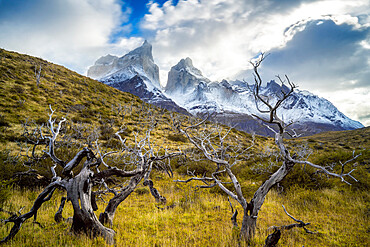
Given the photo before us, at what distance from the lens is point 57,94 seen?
1222 inches

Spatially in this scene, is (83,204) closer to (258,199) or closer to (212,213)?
(258,199)

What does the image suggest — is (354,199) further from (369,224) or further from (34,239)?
(34,239)

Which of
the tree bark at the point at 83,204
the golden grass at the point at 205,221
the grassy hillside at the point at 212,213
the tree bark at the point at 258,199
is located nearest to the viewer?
the tree bark at the point at 83,204

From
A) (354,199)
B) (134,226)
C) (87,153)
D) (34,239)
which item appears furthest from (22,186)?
(354,199)

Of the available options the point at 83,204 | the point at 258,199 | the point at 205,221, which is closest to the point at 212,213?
the point at 205,221

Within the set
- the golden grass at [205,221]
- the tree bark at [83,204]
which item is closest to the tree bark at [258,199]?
the golden grass at [205,221]

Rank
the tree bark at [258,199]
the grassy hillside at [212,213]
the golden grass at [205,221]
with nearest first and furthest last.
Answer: the tree bark at [258,199]
the golden grass at [205,221]
the grassy hillside at [212,213]

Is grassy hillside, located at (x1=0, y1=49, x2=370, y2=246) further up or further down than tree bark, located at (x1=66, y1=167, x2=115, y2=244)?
further down

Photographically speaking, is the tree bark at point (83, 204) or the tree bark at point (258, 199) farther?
the tree bark at point (258, 199)

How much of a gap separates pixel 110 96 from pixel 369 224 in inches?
1825

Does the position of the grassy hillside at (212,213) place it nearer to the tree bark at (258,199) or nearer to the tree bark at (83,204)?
the tree bark at (83,204)

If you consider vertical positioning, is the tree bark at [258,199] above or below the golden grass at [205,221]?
above

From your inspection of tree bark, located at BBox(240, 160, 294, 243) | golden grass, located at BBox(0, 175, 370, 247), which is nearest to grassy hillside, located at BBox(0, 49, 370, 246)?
golden grass, located at BBox(0, 175, 370, 247)

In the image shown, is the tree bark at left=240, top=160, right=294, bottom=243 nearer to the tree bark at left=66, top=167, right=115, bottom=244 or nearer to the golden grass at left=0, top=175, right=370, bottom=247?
the golden grass at left=0, top=175, right=370, bottom=247
